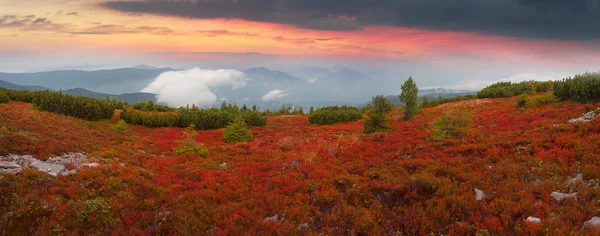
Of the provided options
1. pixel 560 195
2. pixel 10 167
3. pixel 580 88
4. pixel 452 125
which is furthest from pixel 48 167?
pixel 580 88

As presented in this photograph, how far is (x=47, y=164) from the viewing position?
42.8 feet

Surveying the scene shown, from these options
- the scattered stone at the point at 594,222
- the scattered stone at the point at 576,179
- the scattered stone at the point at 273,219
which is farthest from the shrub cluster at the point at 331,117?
the scattered stone at the point at 594,222

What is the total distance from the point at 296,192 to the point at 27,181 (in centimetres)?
1059

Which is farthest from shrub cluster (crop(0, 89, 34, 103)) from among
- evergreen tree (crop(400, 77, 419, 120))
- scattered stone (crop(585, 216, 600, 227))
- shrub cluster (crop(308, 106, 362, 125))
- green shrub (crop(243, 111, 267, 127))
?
scattered stone (crop(585, 216, 600, 227))

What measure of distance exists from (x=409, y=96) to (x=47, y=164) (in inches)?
1863

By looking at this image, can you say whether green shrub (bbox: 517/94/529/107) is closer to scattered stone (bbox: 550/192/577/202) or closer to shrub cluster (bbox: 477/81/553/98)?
shrub cluster (bbox: 477/81/553/98)

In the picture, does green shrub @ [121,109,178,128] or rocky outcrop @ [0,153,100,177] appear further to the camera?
green shrub @ [121,109,178,128]

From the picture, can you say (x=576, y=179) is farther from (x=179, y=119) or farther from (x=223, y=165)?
(x=179, y=119)

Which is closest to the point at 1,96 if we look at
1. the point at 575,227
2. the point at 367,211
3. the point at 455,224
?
the point at 367,211

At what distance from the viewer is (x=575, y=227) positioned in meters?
7.02

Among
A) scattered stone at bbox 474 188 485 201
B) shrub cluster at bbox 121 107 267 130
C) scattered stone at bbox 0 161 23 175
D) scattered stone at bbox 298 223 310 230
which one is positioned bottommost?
scattered stone at bbox 298 223 310 230

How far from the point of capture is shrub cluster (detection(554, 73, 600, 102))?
28.7 meters

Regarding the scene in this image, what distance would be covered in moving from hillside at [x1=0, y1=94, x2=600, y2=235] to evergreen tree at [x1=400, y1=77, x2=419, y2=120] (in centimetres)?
3150

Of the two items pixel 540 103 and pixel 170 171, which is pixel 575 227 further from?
pixel 540 103
